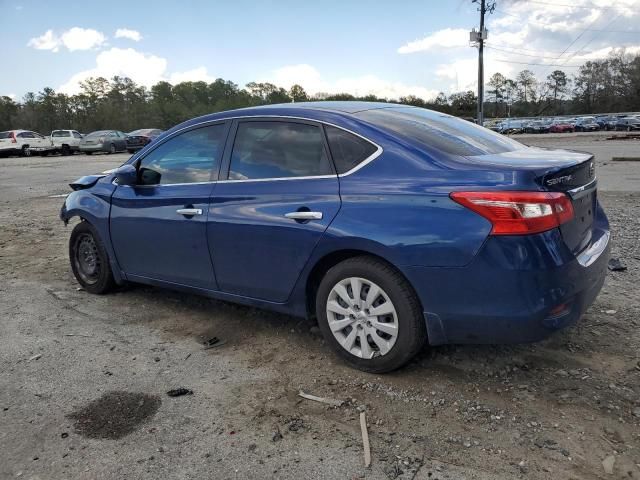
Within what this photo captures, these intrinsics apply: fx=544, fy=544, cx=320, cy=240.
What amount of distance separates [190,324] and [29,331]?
1.24 metres

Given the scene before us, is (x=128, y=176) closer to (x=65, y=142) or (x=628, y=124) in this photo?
(x=65, y=142)

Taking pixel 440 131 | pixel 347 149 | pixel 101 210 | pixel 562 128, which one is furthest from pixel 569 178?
pixel 562 128

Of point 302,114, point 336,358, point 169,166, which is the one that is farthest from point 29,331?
point 302,114

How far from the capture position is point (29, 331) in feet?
13.9

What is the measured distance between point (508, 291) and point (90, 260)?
3.86m

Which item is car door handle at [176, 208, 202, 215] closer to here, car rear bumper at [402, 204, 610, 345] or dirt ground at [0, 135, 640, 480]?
dirt ground at [0, 135, 640, 480]

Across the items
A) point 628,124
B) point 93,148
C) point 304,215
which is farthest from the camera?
point 628,124

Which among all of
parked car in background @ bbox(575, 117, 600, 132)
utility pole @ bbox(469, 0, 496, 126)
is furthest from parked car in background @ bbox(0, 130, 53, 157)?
parked car in background @ bbox(575, 117, 600, 132)

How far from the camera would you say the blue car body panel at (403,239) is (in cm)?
279

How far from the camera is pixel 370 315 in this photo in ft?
10.6

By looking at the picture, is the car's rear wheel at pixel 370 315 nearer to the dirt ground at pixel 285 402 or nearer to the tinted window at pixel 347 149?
the dirt ground at pixel 285 402

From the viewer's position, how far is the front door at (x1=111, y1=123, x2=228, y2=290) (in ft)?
13.0

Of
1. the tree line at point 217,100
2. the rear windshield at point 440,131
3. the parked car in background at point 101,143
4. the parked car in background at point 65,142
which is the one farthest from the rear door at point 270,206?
the tree line at point 217,100

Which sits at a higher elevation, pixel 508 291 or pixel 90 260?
pixel 508 291
